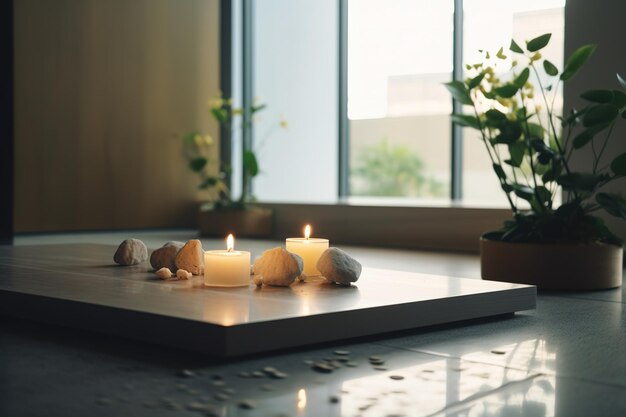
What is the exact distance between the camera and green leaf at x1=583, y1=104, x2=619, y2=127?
2.45 meters

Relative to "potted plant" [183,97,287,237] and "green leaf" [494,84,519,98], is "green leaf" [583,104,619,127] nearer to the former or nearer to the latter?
"green leaf" [494,84,519,98]

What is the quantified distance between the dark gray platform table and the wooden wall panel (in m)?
2.72

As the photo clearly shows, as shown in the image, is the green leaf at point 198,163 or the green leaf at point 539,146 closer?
the green leaf at point 539,146

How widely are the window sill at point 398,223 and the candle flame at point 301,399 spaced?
288cm

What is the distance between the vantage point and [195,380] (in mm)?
1309

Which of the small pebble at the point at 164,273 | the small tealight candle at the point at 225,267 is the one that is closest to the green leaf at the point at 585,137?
the small tealight candle at the point at 225,267

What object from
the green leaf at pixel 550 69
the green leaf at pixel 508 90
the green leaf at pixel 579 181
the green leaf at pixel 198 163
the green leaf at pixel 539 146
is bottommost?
the green leaf at pixel 579 181

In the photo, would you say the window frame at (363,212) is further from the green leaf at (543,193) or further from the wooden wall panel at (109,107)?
the green leaf at (543,193)

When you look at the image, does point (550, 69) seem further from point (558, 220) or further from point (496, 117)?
point (558, 220)

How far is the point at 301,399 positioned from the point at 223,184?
4.26 metres

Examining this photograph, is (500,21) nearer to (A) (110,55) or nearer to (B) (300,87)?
(B) (300,87)

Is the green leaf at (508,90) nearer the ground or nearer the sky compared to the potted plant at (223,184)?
nearer the sky

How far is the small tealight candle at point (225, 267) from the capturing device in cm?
182

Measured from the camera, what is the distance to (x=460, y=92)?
9.02ft
